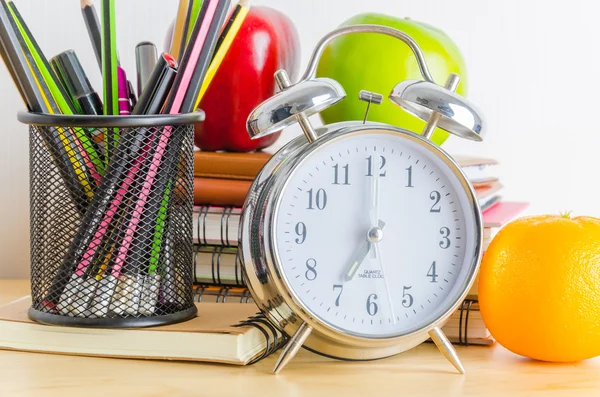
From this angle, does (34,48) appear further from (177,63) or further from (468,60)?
(468,60)

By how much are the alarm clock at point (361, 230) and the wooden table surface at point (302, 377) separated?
1.0 inches

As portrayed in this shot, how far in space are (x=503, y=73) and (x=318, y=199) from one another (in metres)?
0.58

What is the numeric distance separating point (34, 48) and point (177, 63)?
14 cm

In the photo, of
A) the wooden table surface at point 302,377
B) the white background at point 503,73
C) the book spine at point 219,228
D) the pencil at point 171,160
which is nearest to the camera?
the wooden table surface at point 302,377

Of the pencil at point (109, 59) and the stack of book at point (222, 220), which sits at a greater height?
the pencil at point (109, 59)

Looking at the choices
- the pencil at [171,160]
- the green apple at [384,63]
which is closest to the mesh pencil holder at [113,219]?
the pencil at [171,160]

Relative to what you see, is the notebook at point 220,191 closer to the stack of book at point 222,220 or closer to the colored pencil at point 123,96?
the stack of book at point 222,220

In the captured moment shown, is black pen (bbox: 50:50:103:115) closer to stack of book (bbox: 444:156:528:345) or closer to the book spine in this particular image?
the book spine

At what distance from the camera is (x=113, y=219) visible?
0.80 metres

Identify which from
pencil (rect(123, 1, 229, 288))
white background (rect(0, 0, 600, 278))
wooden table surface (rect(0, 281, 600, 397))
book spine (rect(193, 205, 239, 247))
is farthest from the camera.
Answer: white background (rect(0, 0, 600, 278))

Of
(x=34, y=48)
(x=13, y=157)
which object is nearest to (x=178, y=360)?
(x=34, y=48)

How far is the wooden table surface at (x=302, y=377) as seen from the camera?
0.70m

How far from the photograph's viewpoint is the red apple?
0.98 metres

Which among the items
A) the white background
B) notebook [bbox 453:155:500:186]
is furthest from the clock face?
the white background
